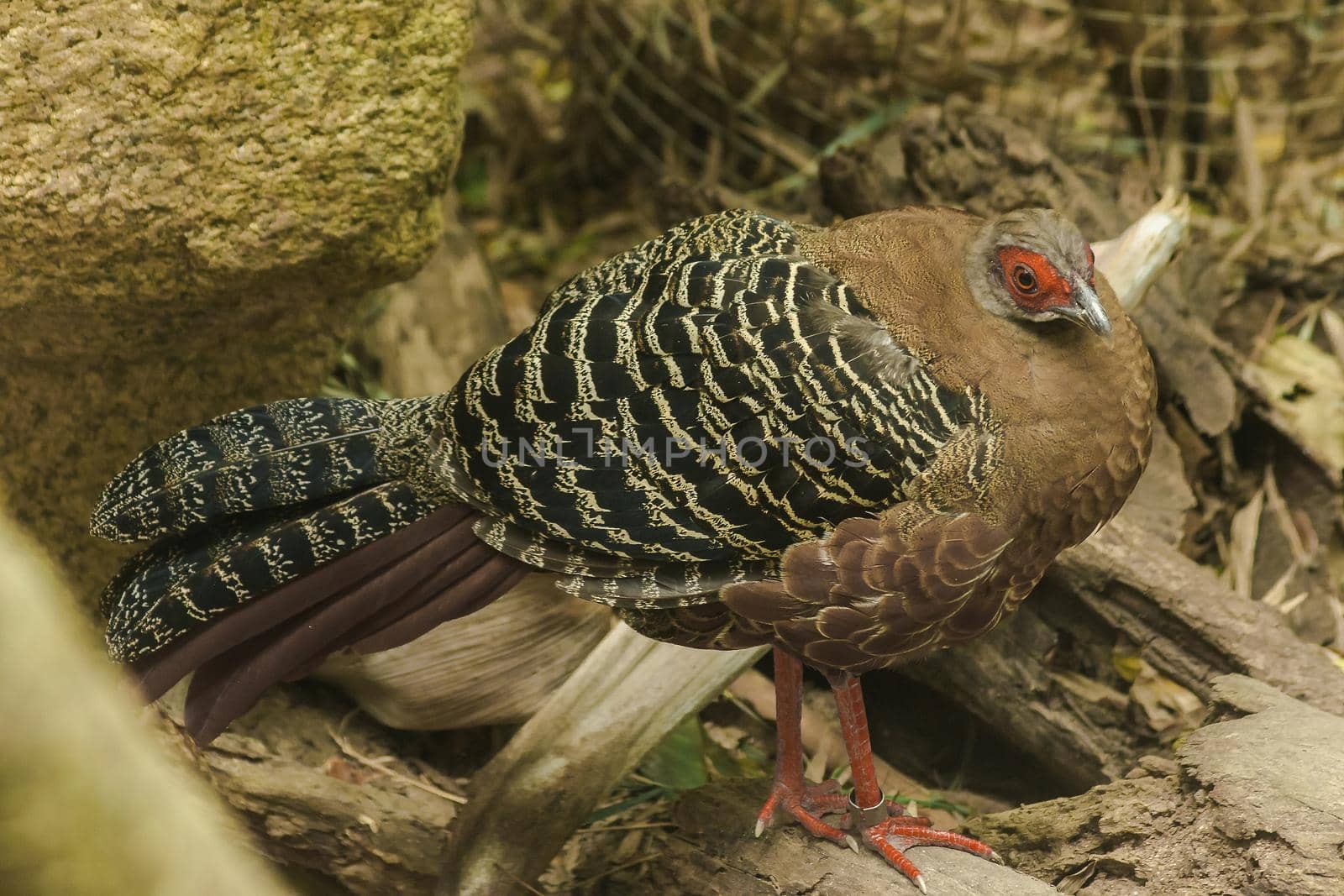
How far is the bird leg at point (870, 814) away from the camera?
2598 millimetres

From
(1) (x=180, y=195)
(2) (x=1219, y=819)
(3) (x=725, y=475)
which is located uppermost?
(1) (x=180, y=195)

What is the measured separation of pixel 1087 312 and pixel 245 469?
1.79 m

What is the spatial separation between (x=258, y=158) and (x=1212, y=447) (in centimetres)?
285

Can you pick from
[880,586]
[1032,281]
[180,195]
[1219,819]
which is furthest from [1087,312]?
[180,195]

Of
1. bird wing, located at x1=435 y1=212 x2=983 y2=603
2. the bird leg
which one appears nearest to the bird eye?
bird wing, located at x1=435 y1=212 x2=983 y2=603

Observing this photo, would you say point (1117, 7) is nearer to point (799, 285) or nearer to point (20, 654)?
point (799, 285)

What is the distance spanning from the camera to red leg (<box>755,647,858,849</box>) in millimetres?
2676

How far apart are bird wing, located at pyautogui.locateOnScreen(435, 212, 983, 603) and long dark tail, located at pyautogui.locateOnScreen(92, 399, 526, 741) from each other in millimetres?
185

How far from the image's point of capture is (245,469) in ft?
8.55

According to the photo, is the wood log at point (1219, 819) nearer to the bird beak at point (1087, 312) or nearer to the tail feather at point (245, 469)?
the bird beak at point (1087, 312)

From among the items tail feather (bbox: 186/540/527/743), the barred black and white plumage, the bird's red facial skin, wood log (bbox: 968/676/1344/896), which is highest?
the bird's red facial skin

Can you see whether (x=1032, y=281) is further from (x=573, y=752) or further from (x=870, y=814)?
(x=573, y=752)

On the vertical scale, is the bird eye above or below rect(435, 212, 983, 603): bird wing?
above

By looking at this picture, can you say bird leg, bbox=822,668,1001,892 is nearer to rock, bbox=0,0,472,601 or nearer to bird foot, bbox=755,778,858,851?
bird foot, bbox=755,778,858,851
